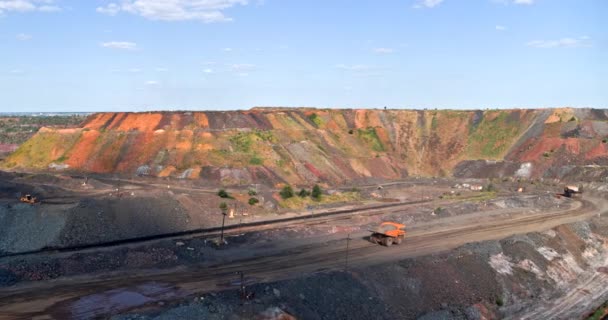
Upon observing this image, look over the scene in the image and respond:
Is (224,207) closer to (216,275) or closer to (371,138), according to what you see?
(216,275)

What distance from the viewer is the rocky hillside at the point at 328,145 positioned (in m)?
77.8

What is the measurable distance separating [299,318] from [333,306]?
2.65 meters

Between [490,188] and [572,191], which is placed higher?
[572,191]

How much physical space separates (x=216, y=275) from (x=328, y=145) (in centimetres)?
5784

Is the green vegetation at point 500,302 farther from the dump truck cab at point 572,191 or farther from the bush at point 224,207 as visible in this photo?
the dump truck cab at point 572,191

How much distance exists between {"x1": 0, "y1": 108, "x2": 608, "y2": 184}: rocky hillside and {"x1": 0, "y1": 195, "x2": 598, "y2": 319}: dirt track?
2936 centimetres

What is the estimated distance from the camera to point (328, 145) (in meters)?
91.9

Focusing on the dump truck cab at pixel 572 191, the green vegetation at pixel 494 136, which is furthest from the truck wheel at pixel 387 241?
the green vegetation at pixel 494 136

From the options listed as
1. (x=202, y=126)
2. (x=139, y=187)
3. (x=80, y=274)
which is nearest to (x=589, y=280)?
(x=80, y=274)

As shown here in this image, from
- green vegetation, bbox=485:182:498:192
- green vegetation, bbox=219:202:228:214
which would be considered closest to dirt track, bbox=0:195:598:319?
green vegetation, bbox=219:202:228:214

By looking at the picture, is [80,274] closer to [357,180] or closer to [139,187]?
[139,187]

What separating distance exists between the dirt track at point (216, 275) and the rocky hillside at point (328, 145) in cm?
2936

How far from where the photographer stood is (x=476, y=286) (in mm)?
36969

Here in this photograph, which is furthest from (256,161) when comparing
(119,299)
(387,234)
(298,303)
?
(298,303)
